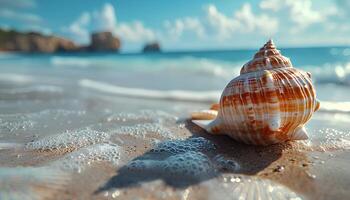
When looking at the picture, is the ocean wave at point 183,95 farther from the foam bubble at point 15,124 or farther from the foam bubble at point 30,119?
the foam bubble at point 15,124

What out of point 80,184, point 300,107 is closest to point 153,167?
point 80,184

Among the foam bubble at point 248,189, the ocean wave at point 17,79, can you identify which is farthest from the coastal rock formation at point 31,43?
the foam bubble at point 248,189

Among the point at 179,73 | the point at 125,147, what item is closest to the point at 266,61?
the point at 125,147

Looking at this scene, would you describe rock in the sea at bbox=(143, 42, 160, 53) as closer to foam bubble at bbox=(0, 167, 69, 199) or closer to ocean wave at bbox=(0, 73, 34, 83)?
ocean wave at bbox=(0, 73, 34, 83)

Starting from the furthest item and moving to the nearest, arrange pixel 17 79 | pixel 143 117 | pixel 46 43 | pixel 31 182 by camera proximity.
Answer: pixel 46 43 < pixel 17 79 < pixel 143 117 < pixel 31 182

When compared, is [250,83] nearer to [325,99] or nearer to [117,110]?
[117,110]

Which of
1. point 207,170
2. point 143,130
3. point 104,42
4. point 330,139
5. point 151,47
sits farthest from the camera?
point 104,42

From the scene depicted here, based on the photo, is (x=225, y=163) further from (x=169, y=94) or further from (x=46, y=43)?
(x=46, y=43)
